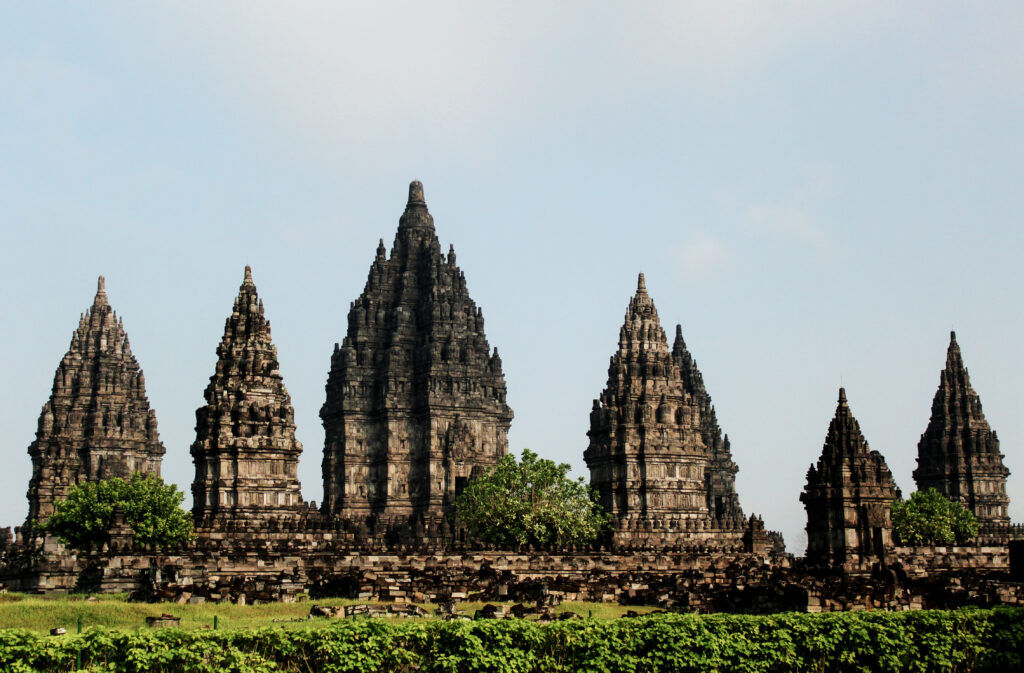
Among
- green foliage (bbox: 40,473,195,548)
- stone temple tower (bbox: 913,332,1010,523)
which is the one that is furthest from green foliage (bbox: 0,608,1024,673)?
stone temple tower (bbox: 913,332,1010,523)

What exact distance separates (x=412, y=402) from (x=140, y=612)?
6826cm

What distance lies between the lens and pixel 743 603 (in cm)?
4884

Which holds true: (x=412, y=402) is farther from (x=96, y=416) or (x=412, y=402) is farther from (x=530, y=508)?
(x=530, y=508)

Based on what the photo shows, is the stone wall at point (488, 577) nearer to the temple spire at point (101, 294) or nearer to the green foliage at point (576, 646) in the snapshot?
the green foliage at point (576, 646)

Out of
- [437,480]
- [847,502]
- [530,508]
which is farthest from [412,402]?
[847,502]

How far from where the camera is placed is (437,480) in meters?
107

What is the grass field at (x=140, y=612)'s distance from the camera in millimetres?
40562

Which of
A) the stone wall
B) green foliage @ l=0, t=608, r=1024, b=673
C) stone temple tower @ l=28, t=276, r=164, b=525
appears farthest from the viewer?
stone temple tower @ l=28, t=276, r=164, b=525

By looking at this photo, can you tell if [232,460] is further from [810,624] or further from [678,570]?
[810,624]

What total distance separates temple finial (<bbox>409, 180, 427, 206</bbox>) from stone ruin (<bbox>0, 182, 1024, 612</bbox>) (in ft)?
0.56

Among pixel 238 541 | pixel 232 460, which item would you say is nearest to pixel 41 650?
pixel 238 541

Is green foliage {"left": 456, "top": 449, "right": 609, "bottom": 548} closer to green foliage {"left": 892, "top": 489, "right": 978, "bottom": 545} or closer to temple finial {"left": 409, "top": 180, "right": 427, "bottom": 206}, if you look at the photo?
green foliage {"left": 892, "top": 489, "right": 978, "bottom": 545}

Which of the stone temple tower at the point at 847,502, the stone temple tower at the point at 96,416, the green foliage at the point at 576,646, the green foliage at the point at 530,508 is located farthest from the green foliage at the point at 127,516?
the green foliage at the point at 576,646

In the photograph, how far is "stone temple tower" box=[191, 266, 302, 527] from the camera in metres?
72.9
